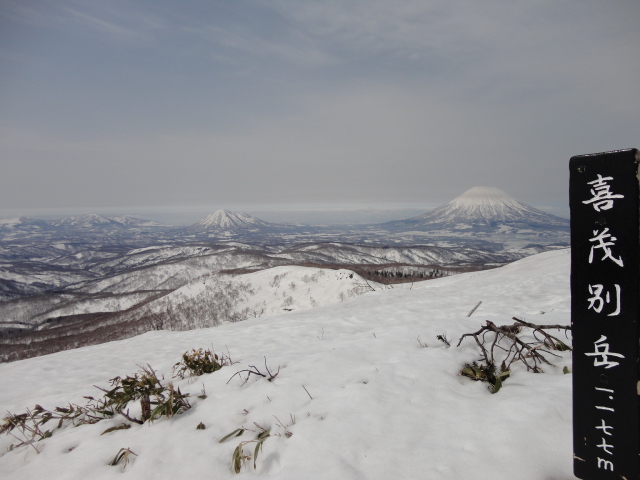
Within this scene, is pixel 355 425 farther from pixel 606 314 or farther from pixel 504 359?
pixel 504 359

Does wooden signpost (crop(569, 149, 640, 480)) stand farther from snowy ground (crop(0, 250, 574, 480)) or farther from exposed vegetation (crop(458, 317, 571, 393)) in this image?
exposed vegetation (crop(458, 317, 571, 393))

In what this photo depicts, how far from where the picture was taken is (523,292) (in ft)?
35.8

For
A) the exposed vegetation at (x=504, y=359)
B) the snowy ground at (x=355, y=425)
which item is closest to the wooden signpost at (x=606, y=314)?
the snowy ground at (x=355, y=425)

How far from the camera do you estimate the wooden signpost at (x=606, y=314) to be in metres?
1.89

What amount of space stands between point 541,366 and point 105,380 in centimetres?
811

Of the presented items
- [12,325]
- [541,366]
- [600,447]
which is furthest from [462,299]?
[12,325]

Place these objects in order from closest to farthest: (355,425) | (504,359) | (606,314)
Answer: (606,314)
(355,425)
(504,359)

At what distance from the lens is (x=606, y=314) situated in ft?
6.51

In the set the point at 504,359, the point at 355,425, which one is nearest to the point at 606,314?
the point at 355,425

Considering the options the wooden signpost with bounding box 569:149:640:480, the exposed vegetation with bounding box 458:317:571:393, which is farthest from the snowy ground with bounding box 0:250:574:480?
the wooden signpost with bounding box 569:149:640:480

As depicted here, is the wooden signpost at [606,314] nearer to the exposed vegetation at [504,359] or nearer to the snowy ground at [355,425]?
the snowy ground at [355,425]

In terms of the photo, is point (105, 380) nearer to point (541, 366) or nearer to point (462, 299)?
point (541, 366)

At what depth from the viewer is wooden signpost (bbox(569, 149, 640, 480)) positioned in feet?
6.21

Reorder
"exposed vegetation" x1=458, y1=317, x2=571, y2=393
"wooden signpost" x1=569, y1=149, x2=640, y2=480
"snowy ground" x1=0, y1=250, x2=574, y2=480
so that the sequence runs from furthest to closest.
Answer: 1. "exposed vegetation" x1=458, y1=317, x2=571, y2=393
2. "snowy ground" x1=0, y1=250, x2=574, y2=480
3. "wooden signpost" x1=569, y1=149, x2=640, y2=480
